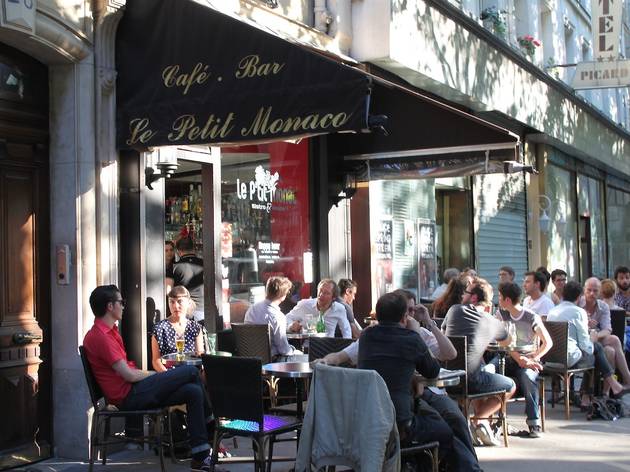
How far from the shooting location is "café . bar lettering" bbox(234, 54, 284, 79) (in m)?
7.36

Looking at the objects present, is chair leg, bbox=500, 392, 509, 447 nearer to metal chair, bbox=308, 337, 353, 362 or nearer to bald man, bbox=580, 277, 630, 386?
metal chair, bbox=308, 337, 353, 362

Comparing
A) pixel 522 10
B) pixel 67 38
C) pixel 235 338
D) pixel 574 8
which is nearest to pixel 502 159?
pixel 235 338

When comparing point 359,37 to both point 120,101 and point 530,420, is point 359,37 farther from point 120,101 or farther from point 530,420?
point 530,420

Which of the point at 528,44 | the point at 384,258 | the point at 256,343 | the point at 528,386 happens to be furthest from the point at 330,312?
the point at 528,44

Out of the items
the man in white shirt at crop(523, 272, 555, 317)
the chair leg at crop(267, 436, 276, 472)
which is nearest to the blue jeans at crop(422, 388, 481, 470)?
the chair leg at crop(267, 436, 276, 472)

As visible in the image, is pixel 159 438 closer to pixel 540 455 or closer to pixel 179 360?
pixel 179 360

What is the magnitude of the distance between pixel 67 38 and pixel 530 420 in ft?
18.6

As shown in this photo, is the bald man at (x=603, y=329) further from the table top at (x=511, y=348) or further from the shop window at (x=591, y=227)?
the shop window at (x=591, y=227)

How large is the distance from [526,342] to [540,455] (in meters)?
1.45

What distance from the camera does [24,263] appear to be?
24.6 ft

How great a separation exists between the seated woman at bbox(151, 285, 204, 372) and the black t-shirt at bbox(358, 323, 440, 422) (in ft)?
7.74

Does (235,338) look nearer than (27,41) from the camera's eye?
No

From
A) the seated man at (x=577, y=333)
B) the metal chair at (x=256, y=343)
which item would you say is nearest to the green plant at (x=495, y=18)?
the seated man at (x=577, y=333)

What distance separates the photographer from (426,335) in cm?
707
